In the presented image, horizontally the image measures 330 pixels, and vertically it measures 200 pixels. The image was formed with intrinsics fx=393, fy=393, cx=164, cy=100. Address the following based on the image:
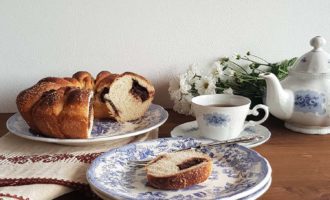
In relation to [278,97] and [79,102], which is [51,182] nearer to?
[79,102]

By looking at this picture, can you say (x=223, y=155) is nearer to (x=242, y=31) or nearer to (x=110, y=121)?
(x=110, y=121)

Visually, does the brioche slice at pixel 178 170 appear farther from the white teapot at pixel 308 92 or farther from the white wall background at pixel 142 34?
the white wall background at pixel 142 34

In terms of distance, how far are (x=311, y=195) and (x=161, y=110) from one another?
473mm

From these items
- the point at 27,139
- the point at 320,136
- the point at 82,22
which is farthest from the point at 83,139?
the point at 320,136

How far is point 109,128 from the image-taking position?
924mm

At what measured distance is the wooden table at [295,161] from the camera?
0.63 m

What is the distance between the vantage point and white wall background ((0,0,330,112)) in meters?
1.09

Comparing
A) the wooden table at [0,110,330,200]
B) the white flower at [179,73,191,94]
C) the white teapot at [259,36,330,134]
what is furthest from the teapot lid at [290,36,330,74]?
the white flower at [179,73,191,94]

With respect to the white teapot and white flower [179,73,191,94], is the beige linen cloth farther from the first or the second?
the white teapot

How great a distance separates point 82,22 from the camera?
3.58ft

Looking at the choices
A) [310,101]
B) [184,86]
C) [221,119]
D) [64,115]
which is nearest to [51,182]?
→ [64,115]

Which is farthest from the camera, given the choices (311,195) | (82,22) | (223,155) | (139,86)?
(82,22)

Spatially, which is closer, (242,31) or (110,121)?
(110,121)

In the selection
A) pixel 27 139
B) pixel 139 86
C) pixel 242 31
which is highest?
pixel 242 31
